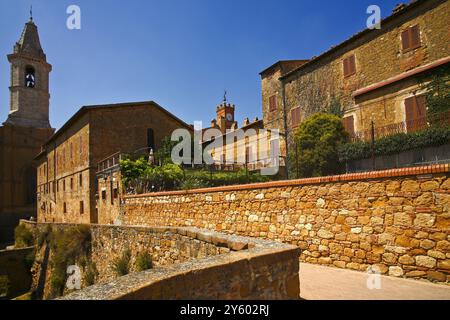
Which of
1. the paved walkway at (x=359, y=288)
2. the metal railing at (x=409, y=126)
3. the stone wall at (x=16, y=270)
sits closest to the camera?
the paved walkway at (x=359, y=288)

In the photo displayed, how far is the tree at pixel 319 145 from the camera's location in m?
14.6

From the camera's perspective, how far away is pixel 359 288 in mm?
4789

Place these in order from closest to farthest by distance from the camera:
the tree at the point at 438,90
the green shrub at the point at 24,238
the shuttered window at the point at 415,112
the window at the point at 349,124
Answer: the tree at the point at 438,90 → the shuttered window at the point at 415,112 → the window at the point at 349,124 → the green shrub at the point at 24,238

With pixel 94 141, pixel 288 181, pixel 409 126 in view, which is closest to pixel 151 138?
pixel 94 141

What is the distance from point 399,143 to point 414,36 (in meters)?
6.25

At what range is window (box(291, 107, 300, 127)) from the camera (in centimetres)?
2108

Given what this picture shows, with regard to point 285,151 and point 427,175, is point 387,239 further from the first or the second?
point 285,151

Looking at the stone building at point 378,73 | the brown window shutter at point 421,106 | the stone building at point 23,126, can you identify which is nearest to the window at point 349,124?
the stone building at point 378,73

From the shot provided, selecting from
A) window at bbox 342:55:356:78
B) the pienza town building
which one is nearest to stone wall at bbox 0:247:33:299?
the pienza town building

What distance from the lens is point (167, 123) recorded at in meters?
26.5

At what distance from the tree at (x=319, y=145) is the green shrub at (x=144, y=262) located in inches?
323

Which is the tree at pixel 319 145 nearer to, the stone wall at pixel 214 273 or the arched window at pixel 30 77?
the stone wall at pixel 214 273

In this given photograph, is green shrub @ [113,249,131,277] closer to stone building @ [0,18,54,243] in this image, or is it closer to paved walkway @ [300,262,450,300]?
paved walkway @ [300,262,450,300]

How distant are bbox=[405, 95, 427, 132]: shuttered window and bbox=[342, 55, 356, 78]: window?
162 inches
